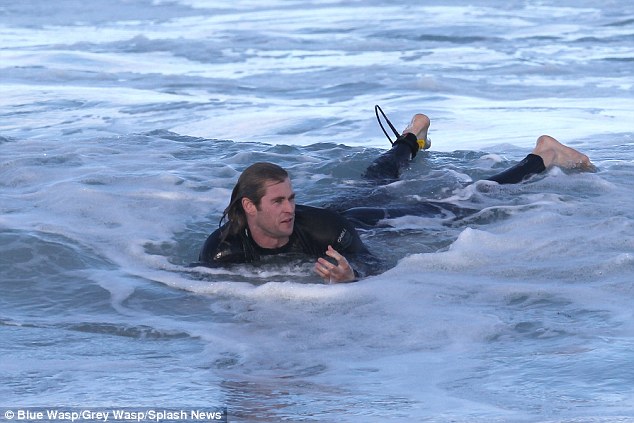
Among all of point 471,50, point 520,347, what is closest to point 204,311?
point 520,347

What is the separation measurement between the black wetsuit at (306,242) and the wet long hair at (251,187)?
7 cm

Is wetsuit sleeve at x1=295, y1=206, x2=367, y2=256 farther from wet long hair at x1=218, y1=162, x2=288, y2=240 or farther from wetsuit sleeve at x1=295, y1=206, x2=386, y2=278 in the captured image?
wet long hair at x1=218, y1=162, x2=288, y2=240

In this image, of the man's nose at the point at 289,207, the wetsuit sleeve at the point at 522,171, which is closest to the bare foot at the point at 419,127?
the wetsuit sleeve at the point at 522,171

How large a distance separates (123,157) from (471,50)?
804 centimetres

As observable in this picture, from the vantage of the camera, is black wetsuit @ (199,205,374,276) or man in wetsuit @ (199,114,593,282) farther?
black wetsuit @ (199,205,374,276)

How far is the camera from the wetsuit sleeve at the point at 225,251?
6.23 m

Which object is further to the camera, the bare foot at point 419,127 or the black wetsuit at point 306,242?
the bare foot at point 419,127

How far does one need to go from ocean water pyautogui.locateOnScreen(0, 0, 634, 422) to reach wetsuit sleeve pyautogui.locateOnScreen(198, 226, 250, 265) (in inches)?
3.0

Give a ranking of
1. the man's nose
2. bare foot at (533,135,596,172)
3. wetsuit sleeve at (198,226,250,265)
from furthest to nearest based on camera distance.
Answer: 1. bare foot at (533,135,596,172)
2. wetsuit sleeve at (198,226,250,265)
3. the man's nose

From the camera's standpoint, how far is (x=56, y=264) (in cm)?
664

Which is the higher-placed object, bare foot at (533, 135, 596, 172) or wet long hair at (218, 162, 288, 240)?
wet long hair at (218, 162, 288, 240)

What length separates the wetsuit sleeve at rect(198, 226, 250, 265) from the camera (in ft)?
20.4

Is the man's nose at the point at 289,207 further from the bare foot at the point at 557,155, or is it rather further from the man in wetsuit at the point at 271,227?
the bare foot at the point at 557,155

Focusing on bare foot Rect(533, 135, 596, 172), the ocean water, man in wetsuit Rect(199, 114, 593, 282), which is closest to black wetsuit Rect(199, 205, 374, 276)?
man in wetsuit Rect(199, 114, 593, 282)
